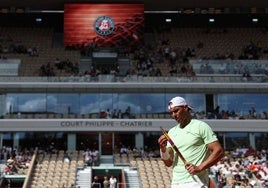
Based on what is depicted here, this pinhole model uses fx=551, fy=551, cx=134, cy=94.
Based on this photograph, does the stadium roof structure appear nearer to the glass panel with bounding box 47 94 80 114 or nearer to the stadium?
the stadium

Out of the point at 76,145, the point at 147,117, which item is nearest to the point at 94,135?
the point at 76,145

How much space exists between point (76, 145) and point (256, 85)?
1362 centimetres

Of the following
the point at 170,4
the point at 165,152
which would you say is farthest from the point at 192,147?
the point at 170,4

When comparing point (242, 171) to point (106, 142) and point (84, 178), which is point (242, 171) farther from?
point (106, 142)

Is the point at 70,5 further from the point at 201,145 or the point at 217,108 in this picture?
the point at 201,145

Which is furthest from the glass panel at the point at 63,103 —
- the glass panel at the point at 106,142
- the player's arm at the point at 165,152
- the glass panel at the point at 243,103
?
the player's arm at the point at 165,152

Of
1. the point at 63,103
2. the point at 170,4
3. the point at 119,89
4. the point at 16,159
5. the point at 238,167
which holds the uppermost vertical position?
the point at 170,4

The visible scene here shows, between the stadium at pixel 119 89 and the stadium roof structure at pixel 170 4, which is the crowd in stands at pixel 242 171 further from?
the stadium roof structure at pixel 170 4

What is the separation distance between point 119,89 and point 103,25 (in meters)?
9.15

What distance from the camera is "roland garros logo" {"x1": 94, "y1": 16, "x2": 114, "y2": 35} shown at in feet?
152

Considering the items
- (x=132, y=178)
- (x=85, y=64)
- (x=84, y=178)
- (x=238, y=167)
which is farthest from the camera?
(x=85, y=64)

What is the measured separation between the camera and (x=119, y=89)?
39625 mm

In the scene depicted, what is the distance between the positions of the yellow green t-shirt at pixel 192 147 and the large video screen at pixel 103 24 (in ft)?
133

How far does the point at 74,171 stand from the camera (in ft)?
110
